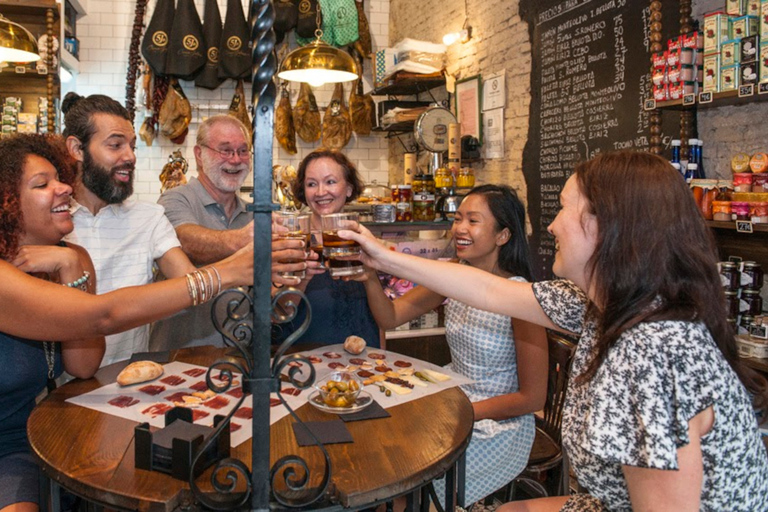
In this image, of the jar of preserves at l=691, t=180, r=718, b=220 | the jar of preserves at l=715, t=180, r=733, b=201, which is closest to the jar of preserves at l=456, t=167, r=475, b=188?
the jar of preserves at l=691, t=180, r=718, b=220

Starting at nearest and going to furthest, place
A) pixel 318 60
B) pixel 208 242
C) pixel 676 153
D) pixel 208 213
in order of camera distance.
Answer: pixel 208 242, pixel 676 153, pixel 208 213, pixel 318 60

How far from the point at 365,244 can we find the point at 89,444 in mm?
972

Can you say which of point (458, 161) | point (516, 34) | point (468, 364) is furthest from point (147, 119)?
point (468, 364)

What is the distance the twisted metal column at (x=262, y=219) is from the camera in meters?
1.09

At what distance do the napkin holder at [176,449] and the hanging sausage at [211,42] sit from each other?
6.24 meters

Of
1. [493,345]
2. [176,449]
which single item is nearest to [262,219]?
[176,449]

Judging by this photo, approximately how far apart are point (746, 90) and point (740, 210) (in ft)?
1.65

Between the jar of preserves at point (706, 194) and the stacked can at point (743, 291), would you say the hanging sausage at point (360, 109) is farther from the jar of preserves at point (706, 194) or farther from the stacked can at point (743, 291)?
the stacked can at point (743, 291)

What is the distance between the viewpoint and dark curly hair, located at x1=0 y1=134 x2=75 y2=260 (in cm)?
210

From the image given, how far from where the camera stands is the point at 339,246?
212 cm

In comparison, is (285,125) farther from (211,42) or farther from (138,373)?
(138,373)

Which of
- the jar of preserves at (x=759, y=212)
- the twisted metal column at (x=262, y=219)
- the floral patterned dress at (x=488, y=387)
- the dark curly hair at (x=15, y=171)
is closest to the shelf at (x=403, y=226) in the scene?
the floral patterned dress at (x=488, y=387)

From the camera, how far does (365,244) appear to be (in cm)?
208

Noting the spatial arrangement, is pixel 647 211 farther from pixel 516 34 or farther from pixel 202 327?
pixel 516 34
